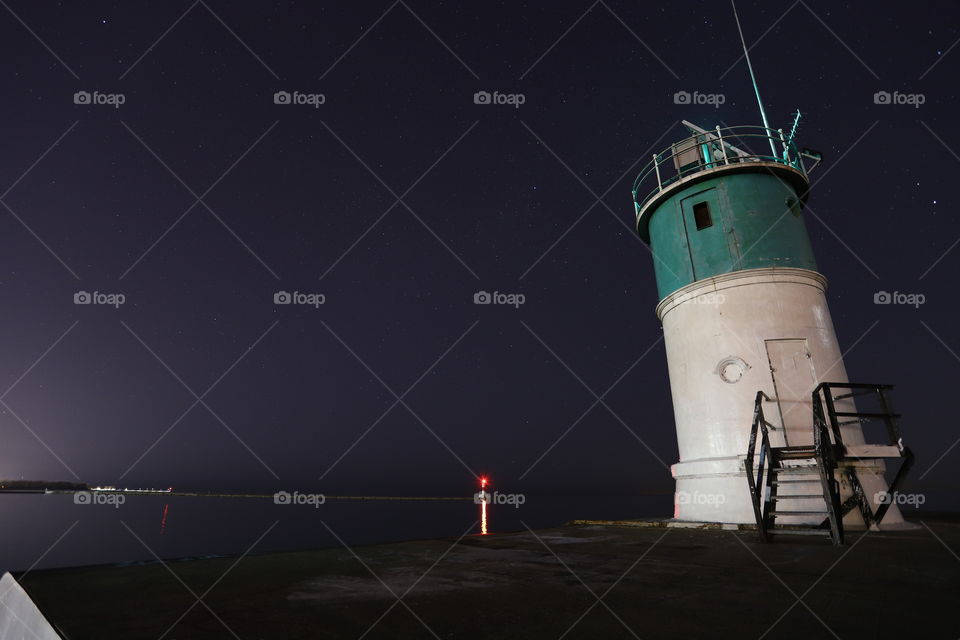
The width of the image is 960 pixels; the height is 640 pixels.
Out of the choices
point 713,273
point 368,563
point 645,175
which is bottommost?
point 368,563

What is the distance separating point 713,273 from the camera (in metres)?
11.6

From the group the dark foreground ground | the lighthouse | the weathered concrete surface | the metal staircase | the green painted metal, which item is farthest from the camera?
the green painted metal

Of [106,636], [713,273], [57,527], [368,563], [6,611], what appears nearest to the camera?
[106,636]

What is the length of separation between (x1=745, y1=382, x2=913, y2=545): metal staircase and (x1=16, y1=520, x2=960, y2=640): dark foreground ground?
647 mm

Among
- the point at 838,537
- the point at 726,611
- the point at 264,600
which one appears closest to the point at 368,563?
the point at 264,600

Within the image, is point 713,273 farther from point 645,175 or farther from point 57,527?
point 57,527

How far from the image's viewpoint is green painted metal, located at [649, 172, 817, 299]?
1124 cm

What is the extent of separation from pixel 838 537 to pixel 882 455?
185 cm

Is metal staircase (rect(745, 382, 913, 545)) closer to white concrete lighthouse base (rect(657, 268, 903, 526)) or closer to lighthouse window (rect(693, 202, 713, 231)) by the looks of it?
white concrete lighthouse base (rect(657, 268, 903, 526))

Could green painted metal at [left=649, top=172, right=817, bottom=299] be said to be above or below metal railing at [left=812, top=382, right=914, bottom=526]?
above

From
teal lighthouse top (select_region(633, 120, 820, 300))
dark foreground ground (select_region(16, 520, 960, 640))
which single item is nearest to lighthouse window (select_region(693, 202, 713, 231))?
teal lighthouse top (select_region(633, 120, 820, 300))

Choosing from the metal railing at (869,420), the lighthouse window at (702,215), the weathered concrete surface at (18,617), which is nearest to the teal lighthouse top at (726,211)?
the lighthouse window at (702,215)

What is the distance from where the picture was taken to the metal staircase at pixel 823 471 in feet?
24.1

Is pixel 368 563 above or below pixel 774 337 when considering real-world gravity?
below
